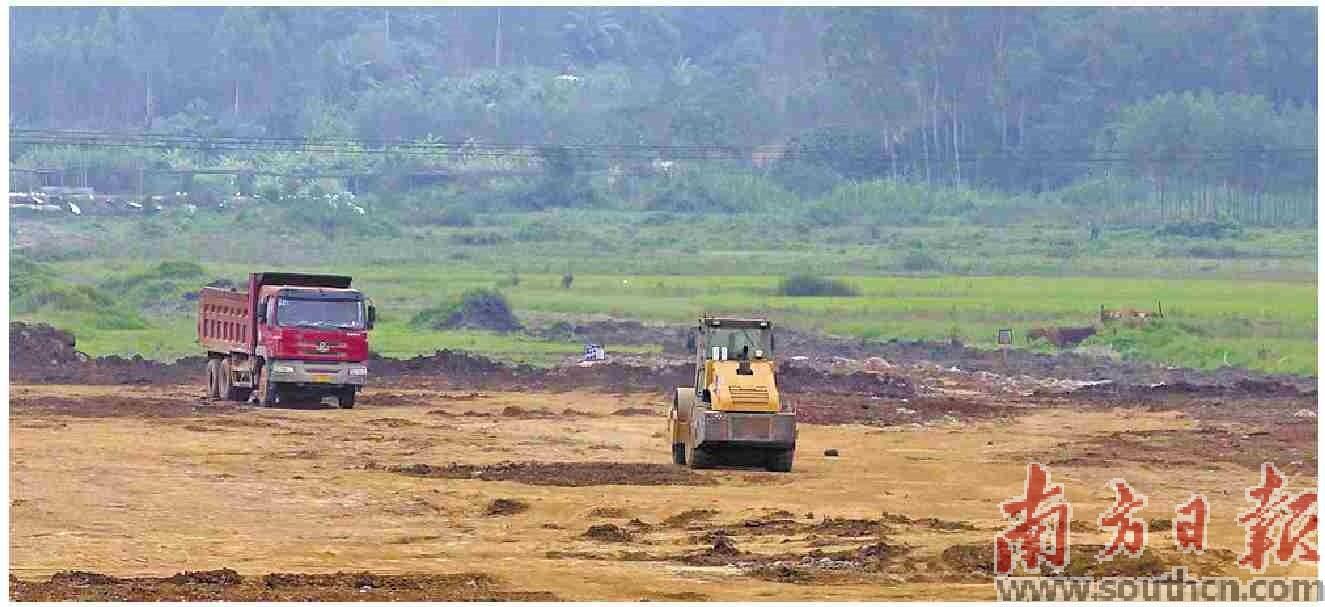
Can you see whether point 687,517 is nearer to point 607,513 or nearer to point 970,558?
point 607,513

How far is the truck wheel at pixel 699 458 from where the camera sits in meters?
32.8

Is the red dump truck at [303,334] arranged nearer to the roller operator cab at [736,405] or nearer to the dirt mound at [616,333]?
the roller operator cab at [736,405]

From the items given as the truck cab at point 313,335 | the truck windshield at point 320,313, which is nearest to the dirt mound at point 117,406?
the truck cab at point 313,335

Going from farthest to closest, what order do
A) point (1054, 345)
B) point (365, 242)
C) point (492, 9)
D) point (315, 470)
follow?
1. point (492, 9)
2. point (365, 242)
3. point (1054, 345)
4. point (315, 470)

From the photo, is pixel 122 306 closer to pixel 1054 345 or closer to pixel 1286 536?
pixel 1054 345

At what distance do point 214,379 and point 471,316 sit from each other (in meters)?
26.1

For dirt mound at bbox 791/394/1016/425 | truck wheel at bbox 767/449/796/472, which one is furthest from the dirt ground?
truck wheel at bbox 767/449/796/472

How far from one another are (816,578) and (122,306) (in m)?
59.0

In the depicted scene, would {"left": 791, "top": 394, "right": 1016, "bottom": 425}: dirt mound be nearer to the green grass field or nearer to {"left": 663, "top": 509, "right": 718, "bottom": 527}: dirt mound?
the green grass field

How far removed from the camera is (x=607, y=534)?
A: 87.2ft

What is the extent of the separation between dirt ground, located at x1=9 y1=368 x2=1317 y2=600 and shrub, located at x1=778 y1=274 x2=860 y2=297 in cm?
3102

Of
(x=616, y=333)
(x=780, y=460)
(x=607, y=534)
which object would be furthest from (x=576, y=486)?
(x=616, y=333)

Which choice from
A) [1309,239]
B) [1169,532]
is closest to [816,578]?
[1169,532]

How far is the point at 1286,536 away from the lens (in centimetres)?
2656
